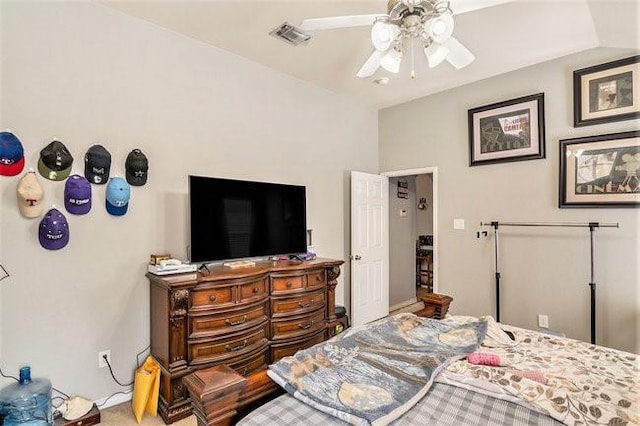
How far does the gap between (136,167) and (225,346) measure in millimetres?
1561

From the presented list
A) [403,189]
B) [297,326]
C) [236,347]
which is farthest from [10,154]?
[403,189]

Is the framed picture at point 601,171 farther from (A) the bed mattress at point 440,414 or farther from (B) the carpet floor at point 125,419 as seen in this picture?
(B) the carpet floor at point 125,419

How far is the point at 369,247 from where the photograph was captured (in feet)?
14.7

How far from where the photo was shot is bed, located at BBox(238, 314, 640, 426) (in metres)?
1.16

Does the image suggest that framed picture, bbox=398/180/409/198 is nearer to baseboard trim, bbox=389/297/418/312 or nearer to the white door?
the white door

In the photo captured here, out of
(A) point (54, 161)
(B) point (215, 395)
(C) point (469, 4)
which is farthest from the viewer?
(A) point (54, 161)

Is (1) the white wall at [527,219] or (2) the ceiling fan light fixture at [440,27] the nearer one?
(2) the ceiling fan light fixture at [440,27]

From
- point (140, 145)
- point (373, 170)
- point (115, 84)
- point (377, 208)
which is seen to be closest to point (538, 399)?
point (140, 145)

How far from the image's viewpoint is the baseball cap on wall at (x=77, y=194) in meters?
2.33

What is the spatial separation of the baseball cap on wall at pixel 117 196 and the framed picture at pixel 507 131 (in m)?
3.58

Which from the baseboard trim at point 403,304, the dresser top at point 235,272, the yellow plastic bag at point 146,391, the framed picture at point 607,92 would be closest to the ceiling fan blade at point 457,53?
the framed picture at point 607,92

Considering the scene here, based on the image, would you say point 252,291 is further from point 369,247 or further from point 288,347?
point 369,247

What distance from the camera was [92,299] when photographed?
247cm

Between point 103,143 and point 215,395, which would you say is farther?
point 103,143
